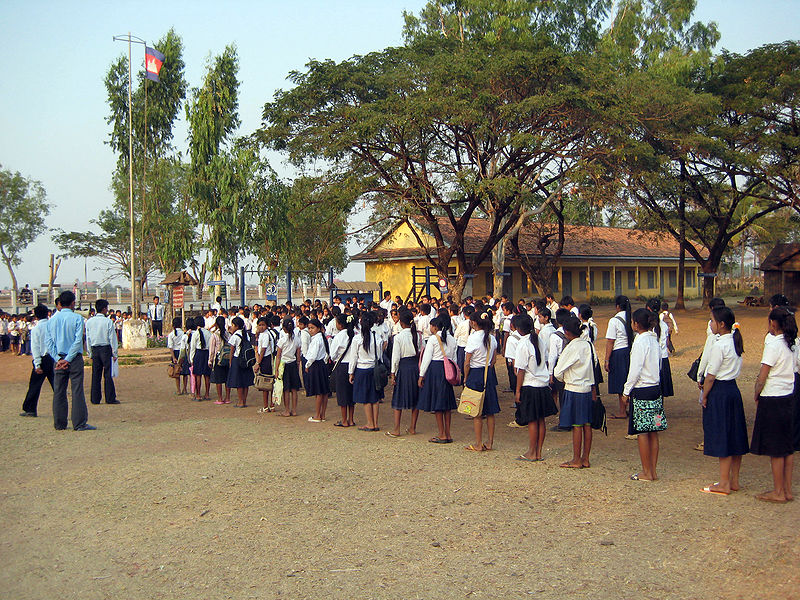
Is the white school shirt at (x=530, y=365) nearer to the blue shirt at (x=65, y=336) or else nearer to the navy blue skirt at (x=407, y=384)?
the navy blue skirt at (x=407, y=384)

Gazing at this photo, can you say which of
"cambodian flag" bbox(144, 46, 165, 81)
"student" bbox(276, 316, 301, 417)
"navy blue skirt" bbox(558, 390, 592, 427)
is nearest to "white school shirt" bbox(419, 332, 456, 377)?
"navy blue skirt" bbox(558, 390, 592, 427)

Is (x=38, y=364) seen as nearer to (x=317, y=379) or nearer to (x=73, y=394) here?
(x=73, y=394)

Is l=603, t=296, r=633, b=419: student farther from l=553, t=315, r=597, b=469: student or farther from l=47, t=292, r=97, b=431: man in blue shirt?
l=47, t=292, r=97, b=431: man in blue shirt

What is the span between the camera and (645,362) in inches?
262

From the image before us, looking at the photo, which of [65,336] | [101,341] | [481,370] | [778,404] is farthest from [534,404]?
[101,341]

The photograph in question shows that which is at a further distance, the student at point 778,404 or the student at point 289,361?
the student at point 289,361

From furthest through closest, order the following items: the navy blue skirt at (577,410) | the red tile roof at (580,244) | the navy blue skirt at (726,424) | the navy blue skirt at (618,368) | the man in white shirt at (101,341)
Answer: the red tile roof at (580,244), the man in white shirt at (101,341), the navy blue skirt at (618,368), the navy blue skirt at (577,410), the navy blue skirt at (726,424)

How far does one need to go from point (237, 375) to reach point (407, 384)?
13.1ft

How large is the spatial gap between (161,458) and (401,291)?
3062cm

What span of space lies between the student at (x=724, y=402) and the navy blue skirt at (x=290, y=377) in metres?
6.46

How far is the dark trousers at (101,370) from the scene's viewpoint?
12070 millimetres

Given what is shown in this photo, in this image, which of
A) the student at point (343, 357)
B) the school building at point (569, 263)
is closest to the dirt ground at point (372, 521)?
the student at point (343, 357)

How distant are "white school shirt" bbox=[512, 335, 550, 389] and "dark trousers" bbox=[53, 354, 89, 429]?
606 cm

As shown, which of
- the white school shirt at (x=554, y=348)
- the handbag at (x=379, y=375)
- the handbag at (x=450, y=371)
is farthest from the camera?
the handbag at (x=379, y=375)
